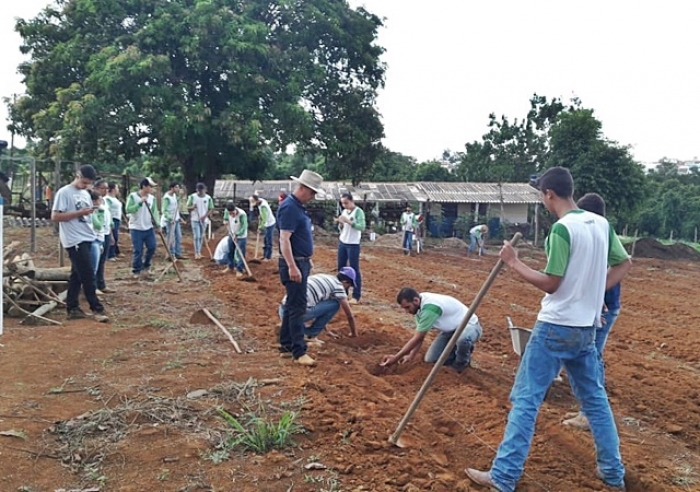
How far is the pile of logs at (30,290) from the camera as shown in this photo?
23.9ft

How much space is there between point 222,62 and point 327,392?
59.9 feet

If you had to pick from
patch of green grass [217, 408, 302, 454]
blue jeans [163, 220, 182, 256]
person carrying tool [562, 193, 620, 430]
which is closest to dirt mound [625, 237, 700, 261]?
blue jeans [163, 220, 182, 256]

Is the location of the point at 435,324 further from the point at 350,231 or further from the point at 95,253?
the point at 95,253

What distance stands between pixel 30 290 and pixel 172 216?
5.43m

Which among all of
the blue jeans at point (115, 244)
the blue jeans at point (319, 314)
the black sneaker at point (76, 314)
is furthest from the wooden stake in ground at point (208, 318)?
the blue jeans at point (115, 244)

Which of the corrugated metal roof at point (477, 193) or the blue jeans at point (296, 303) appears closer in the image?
the blue jeans at point (296, 303)

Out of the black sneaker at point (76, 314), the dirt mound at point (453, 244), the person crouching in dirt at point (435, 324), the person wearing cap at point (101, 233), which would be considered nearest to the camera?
the person crouching in dirt at point (435, 324)

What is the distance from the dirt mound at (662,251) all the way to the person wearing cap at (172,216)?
20981mm

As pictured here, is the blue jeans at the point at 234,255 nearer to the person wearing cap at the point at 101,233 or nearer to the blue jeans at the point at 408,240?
the person wearing cap at the point at 101,233

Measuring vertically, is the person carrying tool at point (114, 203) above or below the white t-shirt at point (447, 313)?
above

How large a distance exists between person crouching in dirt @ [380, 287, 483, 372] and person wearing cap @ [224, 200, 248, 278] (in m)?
6.30

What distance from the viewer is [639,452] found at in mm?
4266

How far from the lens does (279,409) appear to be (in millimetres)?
4367

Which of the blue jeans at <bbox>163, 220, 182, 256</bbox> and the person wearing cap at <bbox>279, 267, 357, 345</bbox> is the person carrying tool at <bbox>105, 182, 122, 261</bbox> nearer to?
the blue jeans at <bbox>163, 220, 182, 256</bbox>
